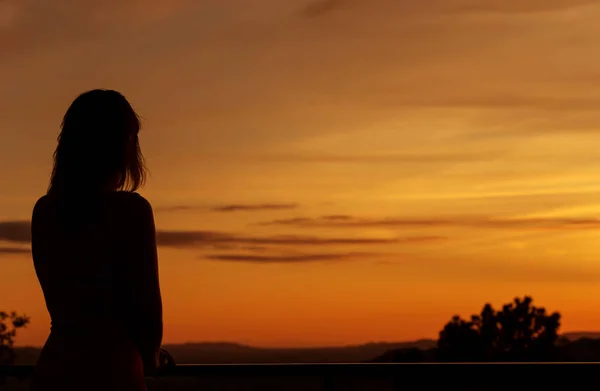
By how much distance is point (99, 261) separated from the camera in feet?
8.42

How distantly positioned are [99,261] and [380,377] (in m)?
2.19

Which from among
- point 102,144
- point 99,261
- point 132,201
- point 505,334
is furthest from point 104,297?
point 505,334

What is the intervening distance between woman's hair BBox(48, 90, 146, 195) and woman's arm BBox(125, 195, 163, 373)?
0.11m

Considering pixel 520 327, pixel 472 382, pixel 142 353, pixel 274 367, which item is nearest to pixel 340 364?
pixel 274 367

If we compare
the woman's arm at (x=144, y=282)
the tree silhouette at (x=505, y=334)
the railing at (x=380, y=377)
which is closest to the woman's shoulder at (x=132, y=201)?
the woman's arm at (x=144, y=282)

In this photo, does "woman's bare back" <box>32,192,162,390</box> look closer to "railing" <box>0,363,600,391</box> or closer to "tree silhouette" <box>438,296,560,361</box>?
"railing" <box>0,363,600,391</box>

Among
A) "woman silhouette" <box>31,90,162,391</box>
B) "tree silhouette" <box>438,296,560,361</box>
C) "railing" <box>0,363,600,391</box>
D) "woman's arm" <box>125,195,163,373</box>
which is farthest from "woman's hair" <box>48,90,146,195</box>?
→ "tree silhouette" <box>438,296,560,361</box>

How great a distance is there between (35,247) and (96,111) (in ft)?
1.30

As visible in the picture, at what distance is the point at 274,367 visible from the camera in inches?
183

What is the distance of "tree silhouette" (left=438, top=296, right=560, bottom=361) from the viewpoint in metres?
43.7

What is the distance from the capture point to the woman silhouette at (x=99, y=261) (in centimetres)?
255

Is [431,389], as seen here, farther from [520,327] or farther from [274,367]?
[520,327]

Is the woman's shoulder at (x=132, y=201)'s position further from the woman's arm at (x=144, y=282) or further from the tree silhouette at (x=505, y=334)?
the tree silhouette at (x=505, y=334)

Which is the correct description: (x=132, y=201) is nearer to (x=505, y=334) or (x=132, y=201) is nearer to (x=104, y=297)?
(x=104, y=297)
